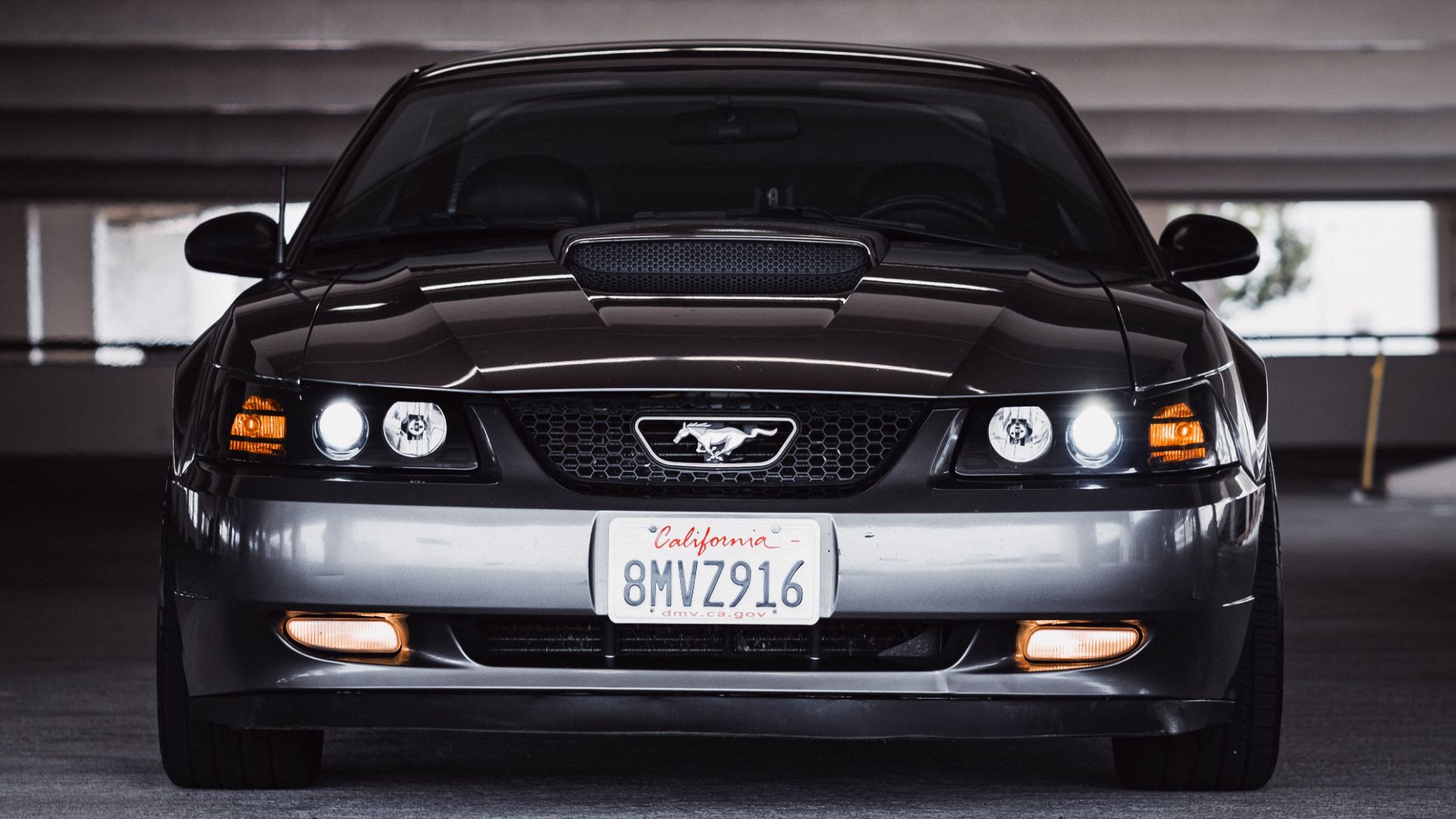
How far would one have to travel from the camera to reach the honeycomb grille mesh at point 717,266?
336 centimetres

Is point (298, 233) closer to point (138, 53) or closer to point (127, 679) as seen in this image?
point (127, 679)

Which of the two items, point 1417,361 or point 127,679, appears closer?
point 127,679

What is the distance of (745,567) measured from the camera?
2916mm

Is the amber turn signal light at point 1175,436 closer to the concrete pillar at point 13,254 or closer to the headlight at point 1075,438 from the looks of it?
the headlight at point 1075,438

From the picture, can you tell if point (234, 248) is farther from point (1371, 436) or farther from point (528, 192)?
point (1371, 436)

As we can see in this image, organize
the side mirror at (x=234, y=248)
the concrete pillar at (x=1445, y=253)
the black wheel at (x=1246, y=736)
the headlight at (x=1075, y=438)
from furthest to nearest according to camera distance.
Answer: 1. the concrete pillar at (x=1445, y=253)
2. the side mirror at (x=234, y=248)
3. the black wheel at (x=1246, y=736)
4. the headlight at (x=1075, y=438)

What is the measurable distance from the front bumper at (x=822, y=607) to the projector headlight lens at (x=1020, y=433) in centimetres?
7

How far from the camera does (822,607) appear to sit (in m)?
2.93

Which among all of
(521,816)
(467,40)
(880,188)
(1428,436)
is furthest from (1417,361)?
(521,816)

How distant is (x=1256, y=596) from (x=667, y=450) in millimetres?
999

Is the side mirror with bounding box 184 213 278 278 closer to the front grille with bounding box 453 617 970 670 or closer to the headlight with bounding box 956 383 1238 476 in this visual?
the front grille with bounding box 453 617 970 670

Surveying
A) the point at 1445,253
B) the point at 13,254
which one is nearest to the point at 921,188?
the point at 13,254

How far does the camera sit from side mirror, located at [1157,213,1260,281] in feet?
13.2

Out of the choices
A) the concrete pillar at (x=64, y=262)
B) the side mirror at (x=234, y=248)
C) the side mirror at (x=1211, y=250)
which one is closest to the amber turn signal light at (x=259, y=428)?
the side mirror at (x=234, y=248)
